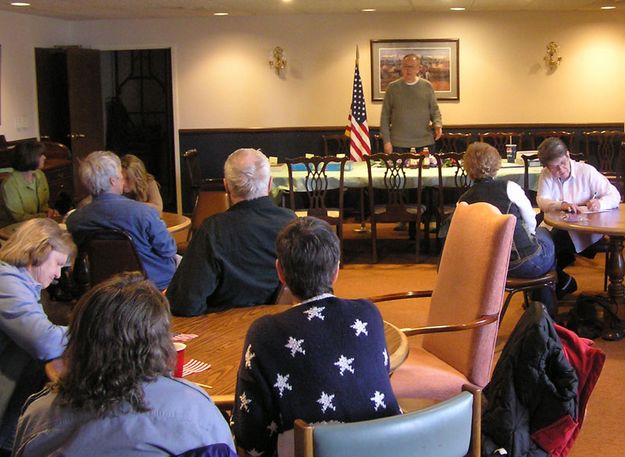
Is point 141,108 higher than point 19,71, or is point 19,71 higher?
point 19,71

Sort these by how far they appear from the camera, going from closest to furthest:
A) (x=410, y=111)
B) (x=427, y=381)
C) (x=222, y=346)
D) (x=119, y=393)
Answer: (x=119, y=393)
(x=222, y=346)
(x=427, y=381)
(x=410, y=111)

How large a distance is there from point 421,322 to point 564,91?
5.73 m

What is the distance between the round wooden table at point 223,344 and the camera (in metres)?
2.40

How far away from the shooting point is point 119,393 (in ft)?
5.37

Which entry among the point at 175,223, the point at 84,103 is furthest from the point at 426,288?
the point at 84,103

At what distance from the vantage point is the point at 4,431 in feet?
9.57

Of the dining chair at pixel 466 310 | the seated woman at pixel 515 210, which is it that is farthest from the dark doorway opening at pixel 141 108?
the dining chair at pixel 466 310

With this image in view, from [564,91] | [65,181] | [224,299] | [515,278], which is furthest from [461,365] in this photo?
[564,91]

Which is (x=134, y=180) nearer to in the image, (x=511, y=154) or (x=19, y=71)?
(x=511, y=154)

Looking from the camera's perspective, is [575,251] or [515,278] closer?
[515,278]

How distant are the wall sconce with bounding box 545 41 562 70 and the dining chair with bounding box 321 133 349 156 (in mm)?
2520

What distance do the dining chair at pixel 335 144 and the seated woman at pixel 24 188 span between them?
479 cm

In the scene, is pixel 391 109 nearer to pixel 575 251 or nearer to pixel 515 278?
pixel 575 251

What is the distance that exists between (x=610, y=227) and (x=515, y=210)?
50 centimetres
